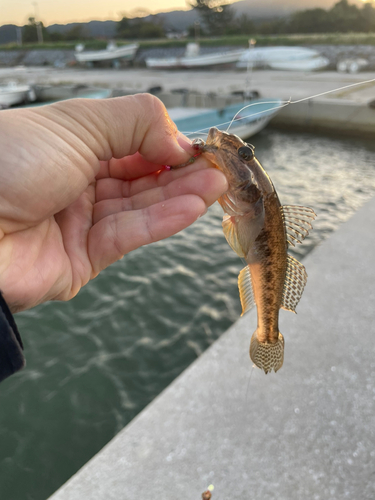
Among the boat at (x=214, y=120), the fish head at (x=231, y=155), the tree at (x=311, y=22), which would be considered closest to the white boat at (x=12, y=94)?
the boat at (x=214, y=120)

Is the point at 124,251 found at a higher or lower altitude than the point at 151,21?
lower

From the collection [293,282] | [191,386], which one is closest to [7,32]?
[191,386]

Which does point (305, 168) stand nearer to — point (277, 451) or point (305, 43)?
point (277, 451)

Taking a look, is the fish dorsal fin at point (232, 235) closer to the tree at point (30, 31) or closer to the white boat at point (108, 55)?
the white boat at point (108, 55)

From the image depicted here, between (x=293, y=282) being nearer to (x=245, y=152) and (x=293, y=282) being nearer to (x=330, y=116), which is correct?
(x=245, y=152)

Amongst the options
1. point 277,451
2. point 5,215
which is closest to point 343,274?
point 277,451

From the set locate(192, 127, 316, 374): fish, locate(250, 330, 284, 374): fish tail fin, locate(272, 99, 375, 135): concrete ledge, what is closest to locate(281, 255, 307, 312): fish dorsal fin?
locate(192, 127, 316, 374): fish
